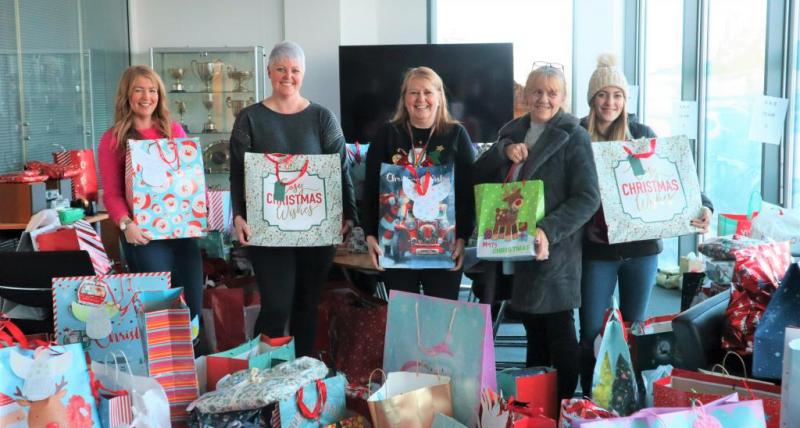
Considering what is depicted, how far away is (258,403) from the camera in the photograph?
6.86 feet

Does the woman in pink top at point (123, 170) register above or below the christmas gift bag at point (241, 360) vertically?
above

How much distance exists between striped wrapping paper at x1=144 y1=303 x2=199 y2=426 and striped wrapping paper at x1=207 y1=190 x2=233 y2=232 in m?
1.84

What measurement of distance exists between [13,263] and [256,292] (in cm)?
111

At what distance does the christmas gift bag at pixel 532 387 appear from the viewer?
2250 mm

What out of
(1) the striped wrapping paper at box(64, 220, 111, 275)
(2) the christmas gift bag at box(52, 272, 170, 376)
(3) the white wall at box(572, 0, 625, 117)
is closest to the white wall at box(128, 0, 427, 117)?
(3) the white wall at box(572, 0, 625, 117)

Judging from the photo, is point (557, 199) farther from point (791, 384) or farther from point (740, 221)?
point (740, 221)

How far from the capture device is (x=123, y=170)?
9.73ft

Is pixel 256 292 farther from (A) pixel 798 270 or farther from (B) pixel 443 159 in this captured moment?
(A) pixel 798 270

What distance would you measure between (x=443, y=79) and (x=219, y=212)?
323 cm

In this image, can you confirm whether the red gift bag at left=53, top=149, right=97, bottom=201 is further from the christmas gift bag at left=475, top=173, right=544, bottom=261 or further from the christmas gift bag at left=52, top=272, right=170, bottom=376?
the christmas gift bag at left=475, top=173, right=544, bottom=261

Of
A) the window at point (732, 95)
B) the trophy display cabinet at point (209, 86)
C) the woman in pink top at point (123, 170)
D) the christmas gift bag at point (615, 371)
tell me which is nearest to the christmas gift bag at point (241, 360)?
the woman in pink top at point (123, 170)

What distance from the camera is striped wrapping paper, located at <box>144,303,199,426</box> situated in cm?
217

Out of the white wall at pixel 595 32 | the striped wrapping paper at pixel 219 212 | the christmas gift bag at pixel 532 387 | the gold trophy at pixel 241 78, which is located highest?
the white wall at pixel 595 32

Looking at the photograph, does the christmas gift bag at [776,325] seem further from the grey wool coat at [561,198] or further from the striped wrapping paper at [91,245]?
the striped wrapping paper at [91,245]
